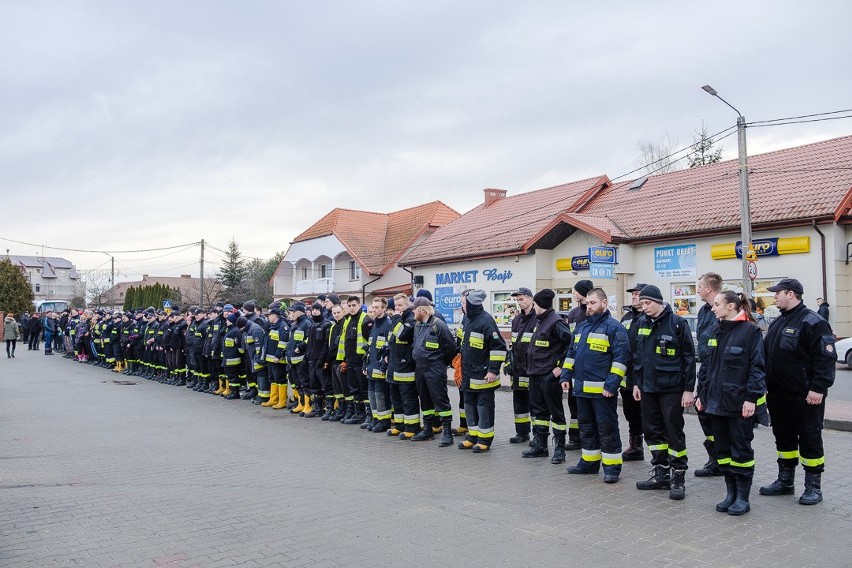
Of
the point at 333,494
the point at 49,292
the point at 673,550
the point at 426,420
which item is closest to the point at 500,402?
the point at 426,420

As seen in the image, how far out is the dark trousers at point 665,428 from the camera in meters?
6.75

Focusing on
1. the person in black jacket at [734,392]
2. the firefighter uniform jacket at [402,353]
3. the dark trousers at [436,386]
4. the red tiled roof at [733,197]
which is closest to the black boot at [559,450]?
the dark trousers at [436,386]

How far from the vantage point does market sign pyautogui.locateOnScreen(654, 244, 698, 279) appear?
74.7 ft

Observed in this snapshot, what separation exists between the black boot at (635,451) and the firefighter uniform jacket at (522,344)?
1.36 m

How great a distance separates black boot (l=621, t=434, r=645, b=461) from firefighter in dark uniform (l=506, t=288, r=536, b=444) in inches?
52.6

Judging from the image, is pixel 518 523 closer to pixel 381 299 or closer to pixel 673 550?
pixel 673 550

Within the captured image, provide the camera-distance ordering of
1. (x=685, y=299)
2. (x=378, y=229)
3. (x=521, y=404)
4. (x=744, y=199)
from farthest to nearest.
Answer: (x=378, y=229) < (x=685, y=299) < (x=744, y=199) < (x=521, y=404)

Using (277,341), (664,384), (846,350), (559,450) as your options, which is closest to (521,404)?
(559,450)

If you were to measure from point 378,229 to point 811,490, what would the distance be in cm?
4257

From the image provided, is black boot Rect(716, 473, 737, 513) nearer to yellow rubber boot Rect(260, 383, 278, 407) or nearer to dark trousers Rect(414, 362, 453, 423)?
dark trousers Rect(414, 362, 453, 423)

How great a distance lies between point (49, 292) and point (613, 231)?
119m

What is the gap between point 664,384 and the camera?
270 inches

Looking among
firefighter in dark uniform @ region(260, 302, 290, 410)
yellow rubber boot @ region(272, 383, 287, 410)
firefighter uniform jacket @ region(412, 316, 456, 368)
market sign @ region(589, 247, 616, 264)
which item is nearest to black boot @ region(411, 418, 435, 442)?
firefighter uniform jacket @ region(412, 316, 456, 368)

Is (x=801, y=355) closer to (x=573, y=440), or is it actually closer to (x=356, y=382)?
(x=573, y=440)
